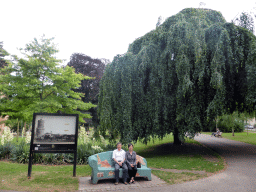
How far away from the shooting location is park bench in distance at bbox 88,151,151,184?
540 centimetres

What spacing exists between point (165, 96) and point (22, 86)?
884 centimetres

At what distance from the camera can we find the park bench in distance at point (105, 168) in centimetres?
540

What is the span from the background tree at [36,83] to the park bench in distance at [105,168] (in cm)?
697

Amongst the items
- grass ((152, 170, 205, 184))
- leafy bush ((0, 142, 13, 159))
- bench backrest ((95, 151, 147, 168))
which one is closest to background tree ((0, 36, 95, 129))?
leafy bush ((0, 142, 13, 159))

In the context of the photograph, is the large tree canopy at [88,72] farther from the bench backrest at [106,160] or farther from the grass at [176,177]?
the grass at [176,177]

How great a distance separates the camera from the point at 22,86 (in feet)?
39.6

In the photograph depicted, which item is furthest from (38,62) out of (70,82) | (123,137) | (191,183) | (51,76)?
(191,183)

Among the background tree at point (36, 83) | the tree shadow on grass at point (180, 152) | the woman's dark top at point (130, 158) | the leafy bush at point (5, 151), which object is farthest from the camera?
the background tree at point (36, 83)

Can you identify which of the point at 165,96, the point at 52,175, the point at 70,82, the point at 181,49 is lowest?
the point at 52,175

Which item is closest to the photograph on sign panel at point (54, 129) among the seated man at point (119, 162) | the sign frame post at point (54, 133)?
the sign frame post at point (54, 133)

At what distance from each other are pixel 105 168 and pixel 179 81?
5365 mm

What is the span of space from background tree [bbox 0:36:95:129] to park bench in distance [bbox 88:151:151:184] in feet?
22.9

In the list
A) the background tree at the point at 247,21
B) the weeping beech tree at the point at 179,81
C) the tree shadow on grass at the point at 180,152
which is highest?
the background tree at the point at 247,21

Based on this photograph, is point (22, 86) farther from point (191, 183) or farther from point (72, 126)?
point (191, 183)
